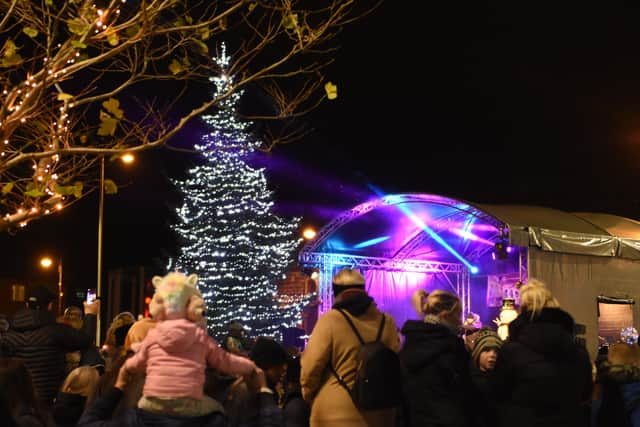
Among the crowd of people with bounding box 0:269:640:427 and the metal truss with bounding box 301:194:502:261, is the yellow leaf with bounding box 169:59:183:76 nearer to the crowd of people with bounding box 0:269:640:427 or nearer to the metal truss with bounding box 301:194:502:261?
the crowd of people with bounding box 0:269:640:427

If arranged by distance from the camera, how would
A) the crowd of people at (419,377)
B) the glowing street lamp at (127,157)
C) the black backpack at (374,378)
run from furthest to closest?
1. the glowing street lamp at (127,157)
2. the black backpack at (374,378)
3. the crowd of people at (419,377)

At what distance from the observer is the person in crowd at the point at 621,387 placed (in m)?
6.30

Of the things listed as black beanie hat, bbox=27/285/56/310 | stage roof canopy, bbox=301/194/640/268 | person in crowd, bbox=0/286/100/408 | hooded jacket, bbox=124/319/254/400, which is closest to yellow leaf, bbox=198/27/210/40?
black beanie hat, bbox=27/285/56/310

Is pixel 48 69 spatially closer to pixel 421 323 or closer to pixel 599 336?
pixel 421 323

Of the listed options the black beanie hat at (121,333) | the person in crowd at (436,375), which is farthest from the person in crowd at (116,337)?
the person in crowd at (436,375)

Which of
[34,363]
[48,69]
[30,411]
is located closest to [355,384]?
[30,411]

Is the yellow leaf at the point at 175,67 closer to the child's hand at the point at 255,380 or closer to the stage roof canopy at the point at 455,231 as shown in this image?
the child's hand at the point at 255,380

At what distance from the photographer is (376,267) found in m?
22.2

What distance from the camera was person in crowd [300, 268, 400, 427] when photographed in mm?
5590

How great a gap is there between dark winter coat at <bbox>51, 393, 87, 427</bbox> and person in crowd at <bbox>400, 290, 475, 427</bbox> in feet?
7.49

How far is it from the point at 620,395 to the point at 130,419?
4.05m

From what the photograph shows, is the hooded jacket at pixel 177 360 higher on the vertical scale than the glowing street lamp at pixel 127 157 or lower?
lower

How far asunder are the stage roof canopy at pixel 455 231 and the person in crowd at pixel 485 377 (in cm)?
934

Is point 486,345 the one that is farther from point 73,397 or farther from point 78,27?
point 78,27
